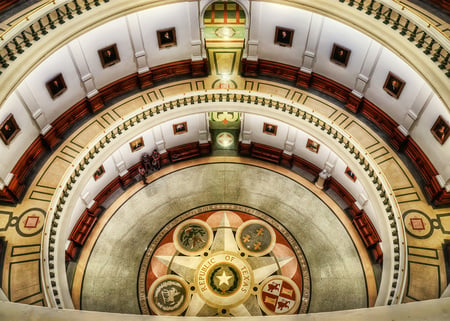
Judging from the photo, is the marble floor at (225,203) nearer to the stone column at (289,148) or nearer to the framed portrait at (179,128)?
the stone column at (289,148)

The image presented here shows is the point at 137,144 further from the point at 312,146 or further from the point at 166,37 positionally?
the point at 312,146

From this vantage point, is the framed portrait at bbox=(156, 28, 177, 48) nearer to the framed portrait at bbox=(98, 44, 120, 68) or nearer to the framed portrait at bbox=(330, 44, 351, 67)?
the framed portrait at bbox=(98, 44, 120, 68)

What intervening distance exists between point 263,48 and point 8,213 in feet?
37.5

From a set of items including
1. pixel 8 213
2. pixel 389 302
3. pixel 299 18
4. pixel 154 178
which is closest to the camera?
pixel 389 302

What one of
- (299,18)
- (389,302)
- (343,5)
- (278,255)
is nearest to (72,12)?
(299,18)

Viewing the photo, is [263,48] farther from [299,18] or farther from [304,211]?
[304,211]

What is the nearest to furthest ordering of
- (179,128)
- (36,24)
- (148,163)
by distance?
(36,24) < (179,128) < (148,163)

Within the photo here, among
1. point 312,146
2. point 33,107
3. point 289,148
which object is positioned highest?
point 289,148

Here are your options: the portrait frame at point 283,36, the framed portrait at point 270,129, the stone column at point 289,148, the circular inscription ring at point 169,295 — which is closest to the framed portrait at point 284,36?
the portrait frame at point 283,36

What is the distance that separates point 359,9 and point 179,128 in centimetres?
836

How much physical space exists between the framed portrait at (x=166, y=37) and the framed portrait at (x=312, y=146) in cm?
687

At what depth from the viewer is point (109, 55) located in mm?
14758

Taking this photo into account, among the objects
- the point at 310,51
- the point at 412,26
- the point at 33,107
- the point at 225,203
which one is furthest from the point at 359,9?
the point at 33,107

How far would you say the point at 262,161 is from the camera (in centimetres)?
1770
